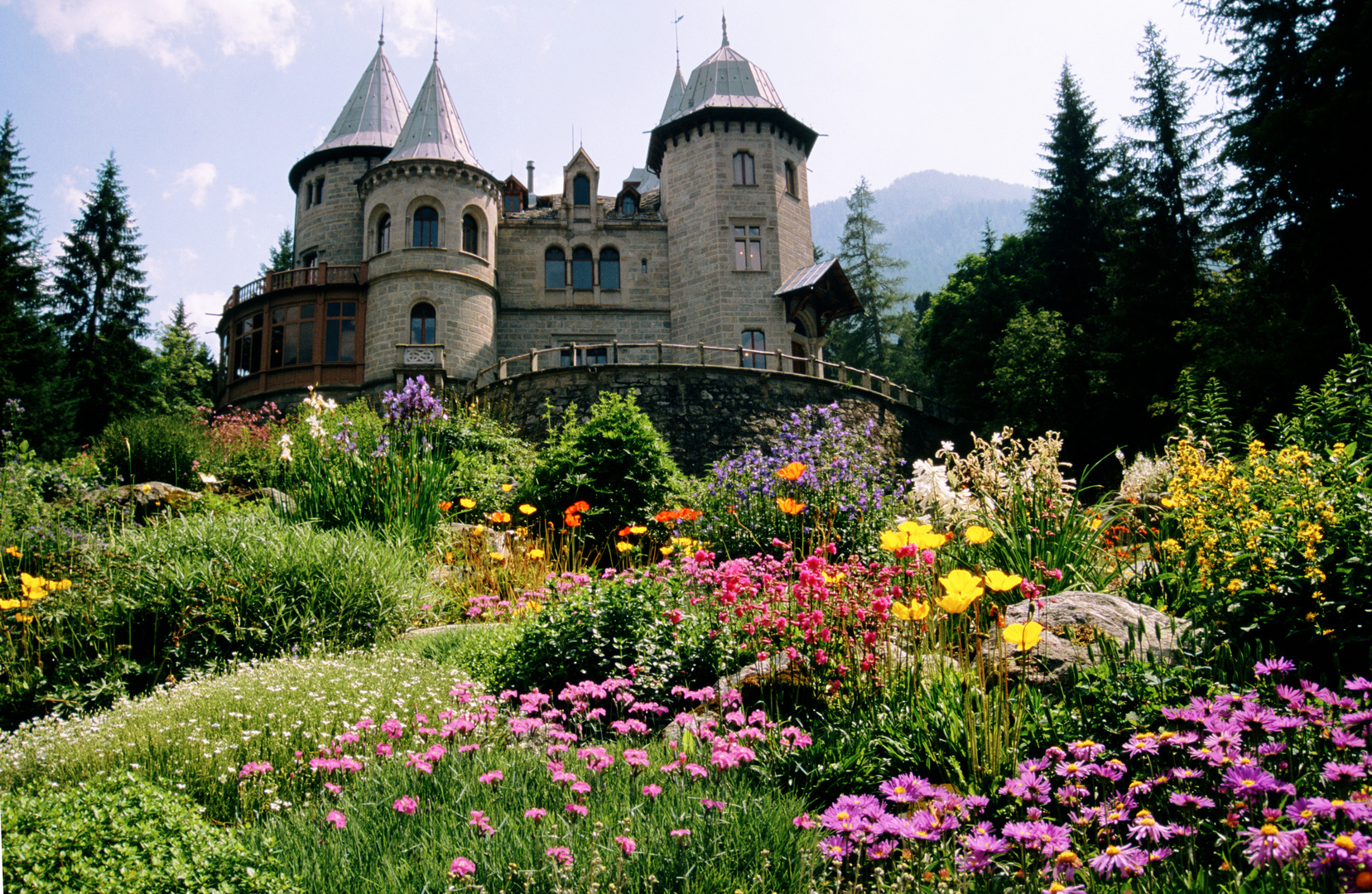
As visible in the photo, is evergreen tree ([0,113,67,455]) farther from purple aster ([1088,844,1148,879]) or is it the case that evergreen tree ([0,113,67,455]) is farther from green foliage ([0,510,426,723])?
purple aster ([1088,844,1148,879])

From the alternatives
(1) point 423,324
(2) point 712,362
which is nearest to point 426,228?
(1) point 423,324

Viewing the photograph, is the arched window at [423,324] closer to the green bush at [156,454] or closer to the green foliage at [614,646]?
the green bush at [156,454]

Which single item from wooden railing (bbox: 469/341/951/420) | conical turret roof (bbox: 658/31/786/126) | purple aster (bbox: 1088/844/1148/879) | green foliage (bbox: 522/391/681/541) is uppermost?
conical turret roof (bbox: 658/31/786/126)

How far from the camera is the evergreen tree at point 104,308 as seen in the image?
2948 centimetres

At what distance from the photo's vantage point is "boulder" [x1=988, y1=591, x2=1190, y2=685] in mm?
4328

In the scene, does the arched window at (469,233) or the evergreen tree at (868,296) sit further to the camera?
the evergreen tree at (868,296)

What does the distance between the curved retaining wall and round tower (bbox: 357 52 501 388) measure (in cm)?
461

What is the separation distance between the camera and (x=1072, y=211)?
91.8 ft

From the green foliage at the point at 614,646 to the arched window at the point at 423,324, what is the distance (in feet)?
72.8

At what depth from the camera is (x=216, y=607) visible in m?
6.46

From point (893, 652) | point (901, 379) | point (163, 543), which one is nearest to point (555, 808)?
point (893, 652)

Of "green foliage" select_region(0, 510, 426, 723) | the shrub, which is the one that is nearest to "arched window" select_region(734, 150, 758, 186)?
the shrub

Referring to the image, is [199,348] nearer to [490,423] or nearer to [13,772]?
[490,423]

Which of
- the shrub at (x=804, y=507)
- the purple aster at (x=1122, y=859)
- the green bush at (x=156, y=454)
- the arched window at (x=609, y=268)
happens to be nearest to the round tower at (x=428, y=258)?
the arched window at (x=609, y=268)
